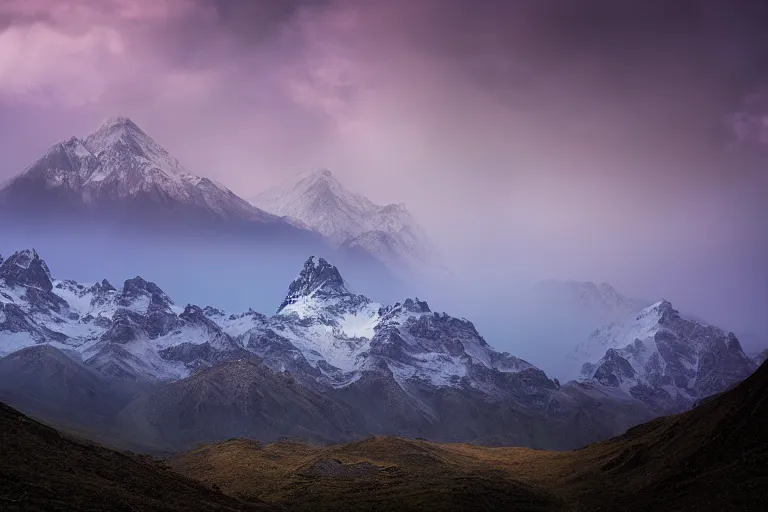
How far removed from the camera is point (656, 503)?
10244cm

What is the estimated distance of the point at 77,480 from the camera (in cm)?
9669

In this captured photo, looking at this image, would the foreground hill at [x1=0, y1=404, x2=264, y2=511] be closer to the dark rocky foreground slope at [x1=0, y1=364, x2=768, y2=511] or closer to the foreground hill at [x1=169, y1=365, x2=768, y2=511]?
the dark rocky foreground slope at [x1=0, y1=364, x2=768, y2=511]

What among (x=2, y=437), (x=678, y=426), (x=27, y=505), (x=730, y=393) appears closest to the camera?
(x=27, y=505)

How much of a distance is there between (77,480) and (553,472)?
9385 cm

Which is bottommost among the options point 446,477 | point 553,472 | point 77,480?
point 77,480

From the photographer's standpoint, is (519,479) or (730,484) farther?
(519,479)

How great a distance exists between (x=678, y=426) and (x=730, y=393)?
1166 centimetres

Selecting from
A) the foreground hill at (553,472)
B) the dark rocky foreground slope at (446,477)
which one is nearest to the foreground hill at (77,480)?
the dark rocky foreground slope at (446,477)

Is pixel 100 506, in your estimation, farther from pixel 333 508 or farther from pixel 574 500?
pixel 574 500

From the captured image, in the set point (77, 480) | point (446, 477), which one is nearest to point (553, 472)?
point (446, 477)

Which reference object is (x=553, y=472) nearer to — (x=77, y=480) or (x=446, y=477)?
(x=446, y=477)

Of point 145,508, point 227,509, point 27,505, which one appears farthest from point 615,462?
point 27,505

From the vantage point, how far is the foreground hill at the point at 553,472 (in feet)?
331

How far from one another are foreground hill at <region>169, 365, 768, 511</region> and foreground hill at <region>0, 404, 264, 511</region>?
20.7 metres
